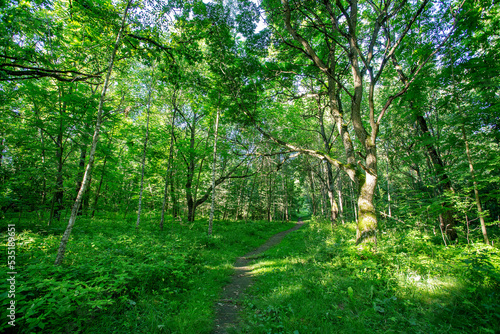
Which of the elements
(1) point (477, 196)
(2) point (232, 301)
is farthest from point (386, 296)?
(1) point (477, 196)

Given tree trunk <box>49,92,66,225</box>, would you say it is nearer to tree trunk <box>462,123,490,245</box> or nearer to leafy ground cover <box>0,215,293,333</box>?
leafy ground cover <box>0,215,293,333</box>

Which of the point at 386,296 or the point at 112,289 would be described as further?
the point at 386,296

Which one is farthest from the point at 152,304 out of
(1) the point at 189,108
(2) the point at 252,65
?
(1) the point at 189,108

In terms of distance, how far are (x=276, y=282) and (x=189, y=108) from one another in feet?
52.4

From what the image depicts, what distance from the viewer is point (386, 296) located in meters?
3.94

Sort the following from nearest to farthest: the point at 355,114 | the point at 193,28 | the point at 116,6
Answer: the point at 116,6 → the point at 355,114 → the point at 193,28

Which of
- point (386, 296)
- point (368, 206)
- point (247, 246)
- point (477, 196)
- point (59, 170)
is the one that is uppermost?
point (59, 170)

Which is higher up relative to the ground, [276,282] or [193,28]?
[193,28]

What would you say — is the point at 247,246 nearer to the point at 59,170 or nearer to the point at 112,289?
the point at 112,289

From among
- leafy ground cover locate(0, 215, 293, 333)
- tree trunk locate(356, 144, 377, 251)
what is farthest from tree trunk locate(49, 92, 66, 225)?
tree trunk locate(356, 144, 377, 251)

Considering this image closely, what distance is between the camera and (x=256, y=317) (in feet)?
12.7

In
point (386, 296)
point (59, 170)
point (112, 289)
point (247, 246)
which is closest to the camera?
point (112, 289)

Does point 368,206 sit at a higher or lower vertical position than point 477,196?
lower

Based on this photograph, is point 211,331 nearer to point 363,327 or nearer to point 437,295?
point 363,327
